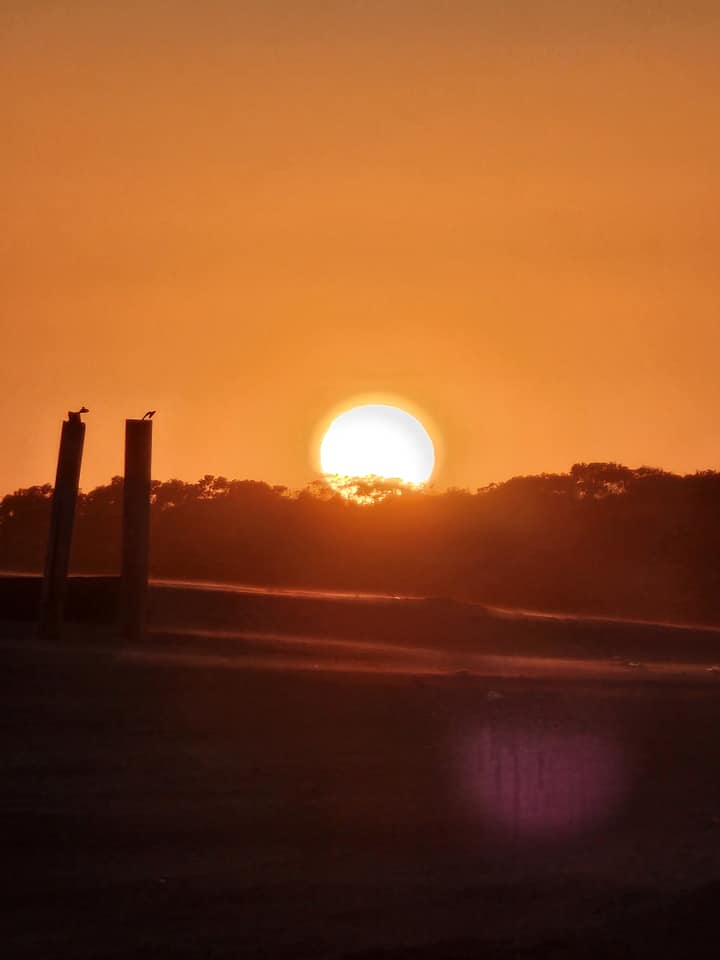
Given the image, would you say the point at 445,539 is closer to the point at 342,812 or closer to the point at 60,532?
the point at 60,532

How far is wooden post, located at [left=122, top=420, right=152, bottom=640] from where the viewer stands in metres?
18.6

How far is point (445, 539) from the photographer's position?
43781 mm

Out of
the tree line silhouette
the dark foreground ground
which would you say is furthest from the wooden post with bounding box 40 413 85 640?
the tree line silhouette

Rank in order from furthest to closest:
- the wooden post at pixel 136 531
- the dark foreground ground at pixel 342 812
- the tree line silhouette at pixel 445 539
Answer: the tree line silhouette at pixel 445 539
the wooden post at pixel 136 531
the dark foreground ground at pixel 342 812

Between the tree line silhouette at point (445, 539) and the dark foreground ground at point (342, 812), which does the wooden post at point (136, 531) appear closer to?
the dark foreground ground at point (342, 812)

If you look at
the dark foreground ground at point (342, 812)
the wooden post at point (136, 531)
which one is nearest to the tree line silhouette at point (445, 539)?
the wooden post at point (136, 531)

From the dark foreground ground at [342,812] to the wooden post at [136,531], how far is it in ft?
4.77

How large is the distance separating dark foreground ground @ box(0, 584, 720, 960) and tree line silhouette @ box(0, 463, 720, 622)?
853 inches

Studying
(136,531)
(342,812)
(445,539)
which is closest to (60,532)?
(136,531)

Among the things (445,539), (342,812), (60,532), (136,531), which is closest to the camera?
(342,812)

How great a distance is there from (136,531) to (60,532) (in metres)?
1.01

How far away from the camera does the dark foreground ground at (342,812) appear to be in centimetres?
866

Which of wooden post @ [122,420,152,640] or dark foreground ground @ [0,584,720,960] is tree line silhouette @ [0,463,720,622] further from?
dark foreground ground @ [0,584,720,960]

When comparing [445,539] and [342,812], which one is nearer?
[342,812]
